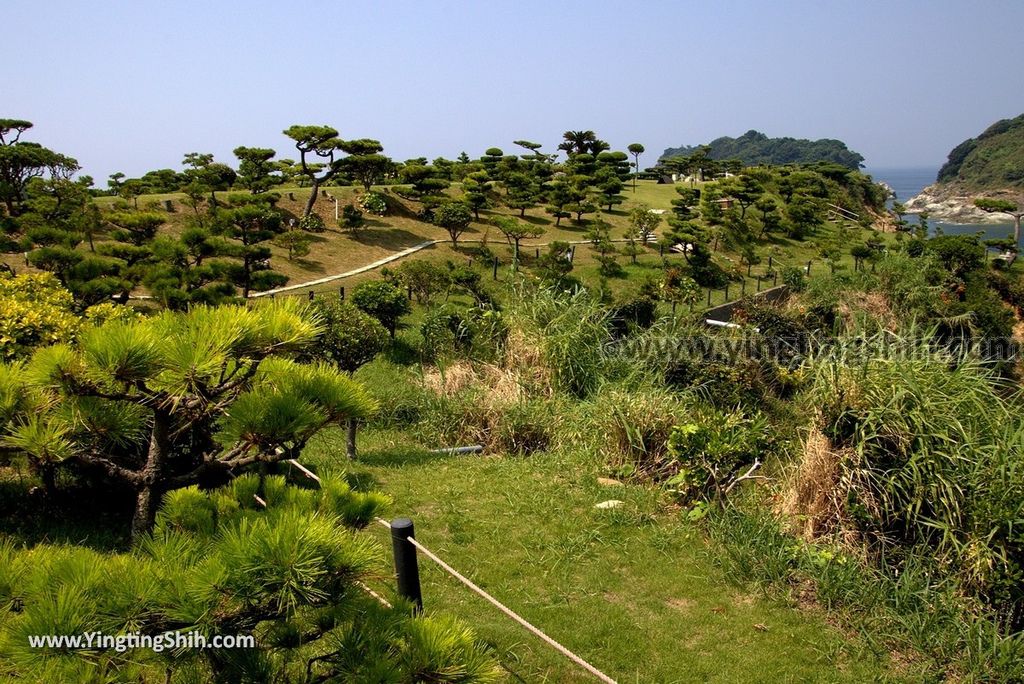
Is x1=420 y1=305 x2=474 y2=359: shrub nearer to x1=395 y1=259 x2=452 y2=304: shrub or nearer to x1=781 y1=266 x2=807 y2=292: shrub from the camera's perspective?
x1=395 y1=259 x2=452 y2=304: shrub

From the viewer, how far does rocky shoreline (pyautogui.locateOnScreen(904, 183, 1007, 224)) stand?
205 feet

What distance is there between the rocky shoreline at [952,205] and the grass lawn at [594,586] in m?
62.7

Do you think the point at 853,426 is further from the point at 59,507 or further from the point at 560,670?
the point at 59,507

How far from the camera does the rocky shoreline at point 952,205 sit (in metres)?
62.5

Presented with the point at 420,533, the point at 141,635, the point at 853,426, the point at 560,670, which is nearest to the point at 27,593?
the point at 141,635

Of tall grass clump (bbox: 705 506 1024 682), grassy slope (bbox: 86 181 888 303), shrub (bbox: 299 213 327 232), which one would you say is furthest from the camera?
shrub (bbox: 299 213 327 232)

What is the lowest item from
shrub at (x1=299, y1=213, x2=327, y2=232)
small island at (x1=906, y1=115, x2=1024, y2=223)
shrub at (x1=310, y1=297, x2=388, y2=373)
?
shrub at (x1=310, y1=297, x2=388, y2=373)

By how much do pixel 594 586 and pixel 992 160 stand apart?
8136 cm

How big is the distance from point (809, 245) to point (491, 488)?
26401mm

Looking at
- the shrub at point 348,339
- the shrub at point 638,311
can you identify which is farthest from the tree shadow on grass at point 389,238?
the shrub at point 348,339

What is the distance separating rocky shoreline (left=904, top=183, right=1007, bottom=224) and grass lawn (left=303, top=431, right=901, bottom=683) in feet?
206

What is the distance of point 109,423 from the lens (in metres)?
2.54

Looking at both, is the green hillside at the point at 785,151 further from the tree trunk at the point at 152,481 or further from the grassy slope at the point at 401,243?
the tree trunk at the point at 152,481

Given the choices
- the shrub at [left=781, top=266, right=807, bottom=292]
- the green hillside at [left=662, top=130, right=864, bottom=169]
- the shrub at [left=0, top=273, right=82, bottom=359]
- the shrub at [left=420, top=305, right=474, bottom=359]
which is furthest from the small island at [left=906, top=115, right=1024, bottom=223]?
the shrub at [left=0, top=273, right=82, bottom=359]
